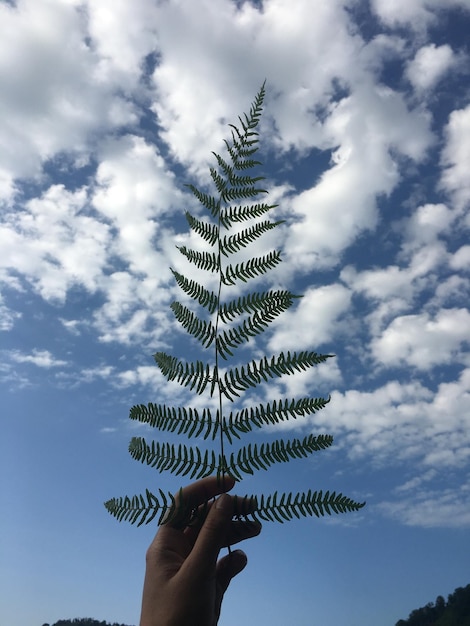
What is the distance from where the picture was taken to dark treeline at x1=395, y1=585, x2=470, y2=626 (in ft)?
442

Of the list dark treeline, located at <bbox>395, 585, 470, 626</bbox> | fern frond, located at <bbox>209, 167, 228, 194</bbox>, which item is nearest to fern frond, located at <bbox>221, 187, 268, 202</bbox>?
fern frond, located at <bbox>209, 167, 228, 194</bbox>

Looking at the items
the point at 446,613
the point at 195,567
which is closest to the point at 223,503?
the point at 195,567

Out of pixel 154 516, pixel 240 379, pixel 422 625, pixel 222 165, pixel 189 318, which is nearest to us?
pixel 154 516

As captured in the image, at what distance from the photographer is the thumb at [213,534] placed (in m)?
3.17

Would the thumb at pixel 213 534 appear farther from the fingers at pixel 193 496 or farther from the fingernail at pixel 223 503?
the fingers at pixel 193 496

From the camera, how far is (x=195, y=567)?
10.8 ft

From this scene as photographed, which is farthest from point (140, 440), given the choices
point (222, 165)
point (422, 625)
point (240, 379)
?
point (422, 625)

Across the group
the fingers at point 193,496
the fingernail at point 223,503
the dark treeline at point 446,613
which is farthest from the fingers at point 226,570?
the dark treeline at point 446,613

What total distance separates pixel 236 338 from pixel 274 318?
0.29 meters

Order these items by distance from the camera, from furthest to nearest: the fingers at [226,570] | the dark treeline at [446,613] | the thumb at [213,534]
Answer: the dark treeline at [446,613] < the fingers at [226,570] < the thumb at [213,534]

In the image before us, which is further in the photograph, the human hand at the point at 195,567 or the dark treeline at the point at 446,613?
the dark treeline at the point at 446,613

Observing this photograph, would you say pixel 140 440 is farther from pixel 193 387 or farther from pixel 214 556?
pixel 214 556

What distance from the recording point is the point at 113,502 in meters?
3.38

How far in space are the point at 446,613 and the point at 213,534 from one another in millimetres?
166842
